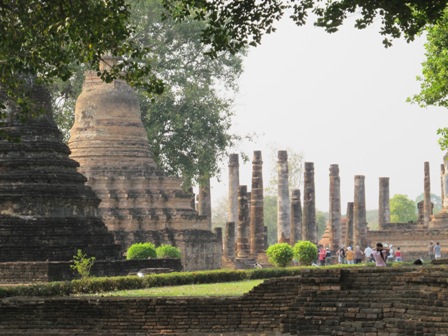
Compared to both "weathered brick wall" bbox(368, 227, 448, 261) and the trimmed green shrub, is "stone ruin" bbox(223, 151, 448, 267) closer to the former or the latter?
"weathered brick wall" bbox(368, 227, 448, 261)

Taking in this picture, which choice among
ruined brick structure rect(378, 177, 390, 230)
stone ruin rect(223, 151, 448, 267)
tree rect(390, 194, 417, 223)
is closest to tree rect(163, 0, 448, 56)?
stone ruin rect(223, 151, 448, 267)

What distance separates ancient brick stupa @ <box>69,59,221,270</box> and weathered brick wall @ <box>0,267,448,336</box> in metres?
15.9

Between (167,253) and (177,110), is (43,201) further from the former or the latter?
(177,110)

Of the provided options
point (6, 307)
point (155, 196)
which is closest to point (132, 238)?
point (155, 196)

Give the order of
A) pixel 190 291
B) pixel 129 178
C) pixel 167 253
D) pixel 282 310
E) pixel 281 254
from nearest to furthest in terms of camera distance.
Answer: pixel 282 310 → pixel 190 291 → pixel 167 253 → pixel 281 254 → pixel 129 178

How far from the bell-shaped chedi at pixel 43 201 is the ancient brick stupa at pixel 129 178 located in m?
7.38

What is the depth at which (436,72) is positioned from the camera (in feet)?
81.7

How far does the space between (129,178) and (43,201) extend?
29.8 feet

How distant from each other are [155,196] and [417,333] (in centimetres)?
2057

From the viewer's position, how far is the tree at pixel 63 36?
48.7 feet

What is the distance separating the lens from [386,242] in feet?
148

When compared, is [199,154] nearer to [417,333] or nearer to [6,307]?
[6,307]

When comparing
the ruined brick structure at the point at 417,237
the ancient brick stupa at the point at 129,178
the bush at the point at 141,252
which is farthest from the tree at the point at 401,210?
the bush at the point at 141,252

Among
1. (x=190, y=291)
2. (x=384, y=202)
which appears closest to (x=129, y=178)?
(x=190, y=291)
